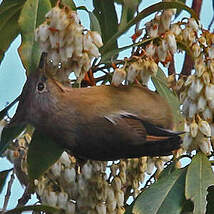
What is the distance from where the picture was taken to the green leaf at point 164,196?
2180 millimetres

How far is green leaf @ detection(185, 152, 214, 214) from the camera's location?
7.10ft

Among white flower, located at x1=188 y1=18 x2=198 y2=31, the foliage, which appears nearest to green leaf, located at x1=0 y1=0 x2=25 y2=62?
the foliage

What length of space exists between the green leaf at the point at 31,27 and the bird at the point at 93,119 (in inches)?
1.2

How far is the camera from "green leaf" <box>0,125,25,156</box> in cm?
224

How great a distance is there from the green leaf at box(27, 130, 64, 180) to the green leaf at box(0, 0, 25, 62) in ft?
1.38

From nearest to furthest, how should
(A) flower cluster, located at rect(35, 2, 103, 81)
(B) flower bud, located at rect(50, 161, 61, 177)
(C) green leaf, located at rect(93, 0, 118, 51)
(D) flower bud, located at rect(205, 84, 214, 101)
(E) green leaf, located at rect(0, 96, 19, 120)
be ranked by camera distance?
(A) flower cluster, located at rect(35, 2, 103, 81), (D) flower bud, located at rect(205, 84, 214, 101), (B) flower bud, located at rect(50, 161, 61, 177), (E) green leaf, located at rect(0, 96, 19, 120), (C) green leaf, located at rect(93, 0, 118, 51)

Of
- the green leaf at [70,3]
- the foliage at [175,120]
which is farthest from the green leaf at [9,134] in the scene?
the green leaf at [70,3]

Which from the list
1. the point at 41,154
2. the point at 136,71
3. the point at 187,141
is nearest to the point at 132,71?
the point at 136,71

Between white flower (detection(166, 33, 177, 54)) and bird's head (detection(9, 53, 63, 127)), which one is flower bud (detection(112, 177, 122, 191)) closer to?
bird's head (detection(9, 53, 63, 127))

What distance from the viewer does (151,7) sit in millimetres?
2314

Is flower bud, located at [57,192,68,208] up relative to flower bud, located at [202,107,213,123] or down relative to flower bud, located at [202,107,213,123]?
down

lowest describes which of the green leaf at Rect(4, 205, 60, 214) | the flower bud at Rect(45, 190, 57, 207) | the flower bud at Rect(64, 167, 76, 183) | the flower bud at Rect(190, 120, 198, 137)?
the green leaf at Rect(4, 205, 60, 214)

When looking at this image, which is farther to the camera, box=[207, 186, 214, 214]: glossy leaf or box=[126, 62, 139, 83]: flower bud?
box=[207, 186, 214, 214]: glossy leaf

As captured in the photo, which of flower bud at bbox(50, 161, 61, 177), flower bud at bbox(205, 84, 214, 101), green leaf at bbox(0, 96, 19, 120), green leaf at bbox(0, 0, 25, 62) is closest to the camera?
flower bud at bbox(205, 84, 214, 101)
